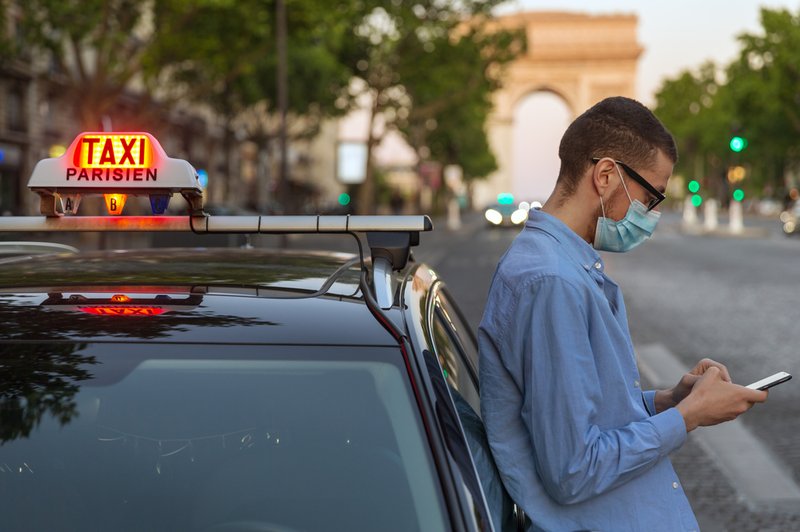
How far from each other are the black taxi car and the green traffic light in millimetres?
34440

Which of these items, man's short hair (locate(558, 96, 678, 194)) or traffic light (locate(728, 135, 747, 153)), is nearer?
man's short hair (locate(558, 96, 678, 194))

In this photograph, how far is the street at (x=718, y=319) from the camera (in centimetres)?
550

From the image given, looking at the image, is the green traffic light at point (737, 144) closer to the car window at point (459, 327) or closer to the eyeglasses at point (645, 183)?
the car window at point (459, 327)

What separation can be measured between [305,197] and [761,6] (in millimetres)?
39505

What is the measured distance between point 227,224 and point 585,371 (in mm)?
778

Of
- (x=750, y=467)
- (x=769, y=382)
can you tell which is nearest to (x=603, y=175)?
(x=769, y=382)

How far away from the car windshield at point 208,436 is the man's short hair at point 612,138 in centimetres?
59

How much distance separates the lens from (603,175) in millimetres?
2303

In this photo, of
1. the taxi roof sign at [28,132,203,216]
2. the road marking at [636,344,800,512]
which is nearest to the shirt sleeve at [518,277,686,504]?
the taxi roof sign at [28,132,203,216]

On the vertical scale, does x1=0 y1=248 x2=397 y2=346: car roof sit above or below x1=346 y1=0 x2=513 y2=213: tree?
below

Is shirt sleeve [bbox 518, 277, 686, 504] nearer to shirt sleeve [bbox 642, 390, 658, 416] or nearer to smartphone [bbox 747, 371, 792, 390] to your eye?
smartphone [bbox 747, 371, 792, 390]

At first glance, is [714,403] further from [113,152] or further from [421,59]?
[421,59]

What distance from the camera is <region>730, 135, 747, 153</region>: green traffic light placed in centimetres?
3488

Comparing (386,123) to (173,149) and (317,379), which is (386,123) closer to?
(173,149)
